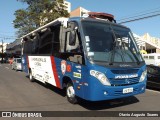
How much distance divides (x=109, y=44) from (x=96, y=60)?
2.94 feet

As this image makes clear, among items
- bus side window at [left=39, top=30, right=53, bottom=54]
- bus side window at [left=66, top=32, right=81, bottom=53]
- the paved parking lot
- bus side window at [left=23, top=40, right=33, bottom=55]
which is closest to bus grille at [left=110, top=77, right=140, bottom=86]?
the paved parking lot

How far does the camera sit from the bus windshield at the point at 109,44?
7781 mm

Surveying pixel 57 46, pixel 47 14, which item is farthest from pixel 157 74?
pixel 47 14

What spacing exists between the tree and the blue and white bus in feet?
107

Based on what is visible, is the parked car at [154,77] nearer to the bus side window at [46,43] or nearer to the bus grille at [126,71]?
the bus grille at [126,71]

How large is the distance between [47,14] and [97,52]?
33995 millimetres

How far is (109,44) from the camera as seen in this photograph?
8141mm

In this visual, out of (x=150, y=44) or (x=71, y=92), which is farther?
(x=150, y=44)

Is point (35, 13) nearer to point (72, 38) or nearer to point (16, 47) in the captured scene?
point (16, 47)

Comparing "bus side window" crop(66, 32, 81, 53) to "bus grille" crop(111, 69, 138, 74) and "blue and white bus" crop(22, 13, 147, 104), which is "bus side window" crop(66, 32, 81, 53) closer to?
"blue and white bus" crop(22, 13, 147, 104)

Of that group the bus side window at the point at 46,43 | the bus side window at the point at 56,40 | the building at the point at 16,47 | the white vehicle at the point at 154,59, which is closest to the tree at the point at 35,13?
the building at the point at 16,47

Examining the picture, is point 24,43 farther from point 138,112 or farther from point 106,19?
point 138,112

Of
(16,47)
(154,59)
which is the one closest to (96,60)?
(154,59)

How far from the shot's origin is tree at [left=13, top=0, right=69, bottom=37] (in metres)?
42.3
